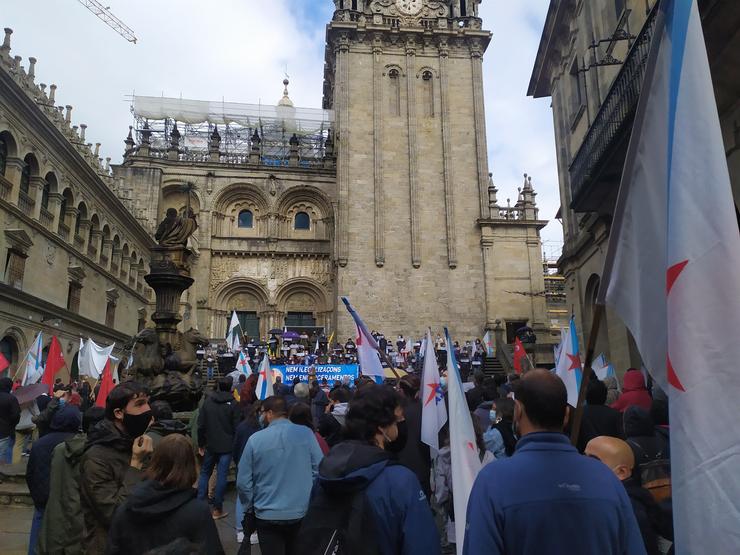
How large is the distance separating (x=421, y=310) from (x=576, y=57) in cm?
1696

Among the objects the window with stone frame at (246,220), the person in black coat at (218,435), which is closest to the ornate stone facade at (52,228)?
the window with stone frame at (246,220)

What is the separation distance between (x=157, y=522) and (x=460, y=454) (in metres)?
2.07

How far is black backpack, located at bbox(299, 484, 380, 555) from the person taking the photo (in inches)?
90.7

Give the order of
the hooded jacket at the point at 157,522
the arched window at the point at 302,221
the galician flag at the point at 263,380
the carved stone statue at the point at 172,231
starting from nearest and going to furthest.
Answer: the hooded jacket at the point at 157,522 < the galician flag at the point at 263,380 < the carved stone statue at the point at 172,231 < the arched window at the point at 302,221

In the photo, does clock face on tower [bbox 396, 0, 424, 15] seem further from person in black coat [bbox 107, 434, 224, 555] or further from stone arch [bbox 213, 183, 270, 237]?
person in black coat [bbox 107, 434, 224, 555]

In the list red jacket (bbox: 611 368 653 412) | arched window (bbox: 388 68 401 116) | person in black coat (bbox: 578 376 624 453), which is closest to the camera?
person in black coat (bbox: 578 376 624 453)

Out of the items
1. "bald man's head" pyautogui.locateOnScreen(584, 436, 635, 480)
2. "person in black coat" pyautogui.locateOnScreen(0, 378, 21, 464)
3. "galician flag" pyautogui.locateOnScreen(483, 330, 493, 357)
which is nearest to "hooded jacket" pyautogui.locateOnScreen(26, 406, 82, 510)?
"person in black coat" pyautogui.locateOnScreen(0, 378, 21, 464)

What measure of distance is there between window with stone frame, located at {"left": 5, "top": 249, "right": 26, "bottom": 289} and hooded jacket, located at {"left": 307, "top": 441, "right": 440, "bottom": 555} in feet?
69.5

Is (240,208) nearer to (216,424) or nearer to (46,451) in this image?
(216,424)

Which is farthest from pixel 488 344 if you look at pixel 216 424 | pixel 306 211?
pixel 216 424

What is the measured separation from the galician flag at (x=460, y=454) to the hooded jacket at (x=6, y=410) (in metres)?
6.86

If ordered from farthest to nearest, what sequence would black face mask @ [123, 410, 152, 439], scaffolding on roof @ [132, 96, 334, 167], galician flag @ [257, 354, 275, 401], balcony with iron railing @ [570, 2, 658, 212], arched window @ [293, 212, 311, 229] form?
1. scaffolding on roof @ [132, 96, 334, 167]
2. arched window @ [293, 212, 311, 229]
3. galician flag @ [257, 354, 275, 401]
4. balcony with iron railing @ [570, 2, 658, 212]
5. black face mask @ [123, 410, 152, 439]

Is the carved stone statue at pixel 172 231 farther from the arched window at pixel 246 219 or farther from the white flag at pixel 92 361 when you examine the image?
the arched window at pixel 246 219

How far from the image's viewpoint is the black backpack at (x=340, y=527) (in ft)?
7.56
